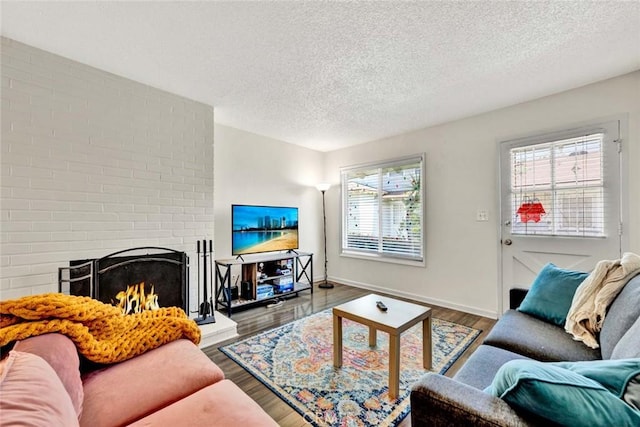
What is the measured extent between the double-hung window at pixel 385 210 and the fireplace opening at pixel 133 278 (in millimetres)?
2716

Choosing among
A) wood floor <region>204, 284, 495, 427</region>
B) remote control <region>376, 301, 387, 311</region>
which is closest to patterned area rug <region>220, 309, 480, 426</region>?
wood floor <region>204, 284, 495, 427</region>

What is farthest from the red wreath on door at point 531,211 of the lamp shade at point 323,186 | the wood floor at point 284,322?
the lamp shade at point 323,186

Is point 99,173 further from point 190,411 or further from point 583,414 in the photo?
point 583,414

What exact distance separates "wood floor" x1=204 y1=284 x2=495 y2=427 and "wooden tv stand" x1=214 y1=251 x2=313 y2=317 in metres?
0.12

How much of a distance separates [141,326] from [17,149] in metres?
1.70

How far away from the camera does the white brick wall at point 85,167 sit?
1.96 meters

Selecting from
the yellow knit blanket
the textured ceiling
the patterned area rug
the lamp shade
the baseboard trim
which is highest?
the textured ceiling

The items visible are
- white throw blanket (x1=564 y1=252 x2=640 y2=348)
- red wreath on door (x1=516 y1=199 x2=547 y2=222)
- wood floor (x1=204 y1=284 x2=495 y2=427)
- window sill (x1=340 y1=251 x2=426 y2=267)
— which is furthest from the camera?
window sill (x1=340 y1=251 x2=426 y2=267)

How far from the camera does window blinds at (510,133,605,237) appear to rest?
253 cm

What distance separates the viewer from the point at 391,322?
187cm

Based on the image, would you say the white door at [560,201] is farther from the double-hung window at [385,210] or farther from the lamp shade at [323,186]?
the lamp shade at [323,186]

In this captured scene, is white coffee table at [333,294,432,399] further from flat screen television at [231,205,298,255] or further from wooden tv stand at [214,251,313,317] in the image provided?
flat screen television at [231,205,298,255]

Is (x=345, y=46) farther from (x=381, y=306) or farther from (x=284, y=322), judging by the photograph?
(x=284, y=322)

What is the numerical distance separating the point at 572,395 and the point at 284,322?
2.58m
